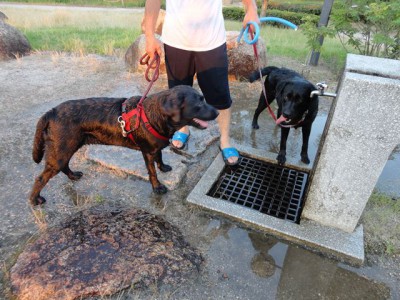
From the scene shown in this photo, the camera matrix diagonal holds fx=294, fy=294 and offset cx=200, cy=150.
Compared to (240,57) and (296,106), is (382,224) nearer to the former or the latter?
(296,106)

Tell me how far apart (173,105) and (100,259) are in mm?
1323

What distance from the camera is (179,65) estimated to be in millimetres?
3084

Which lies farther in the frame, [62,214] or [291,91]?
[291,91]

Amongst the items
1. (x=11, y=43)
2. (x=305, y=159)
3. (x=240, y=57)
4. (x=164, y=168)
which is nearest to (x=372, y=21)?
(x=240, y=57)

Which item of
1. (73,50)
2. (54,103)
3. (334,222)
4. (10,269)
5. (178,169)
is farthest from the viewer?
(73,50)

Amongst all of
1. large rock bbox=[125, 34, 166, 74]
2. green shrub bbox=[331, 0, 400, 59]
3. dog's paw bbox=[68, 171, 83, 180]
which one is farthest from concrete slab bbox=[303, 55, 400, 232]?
large rock bbox=[125, 34, 166, 74]

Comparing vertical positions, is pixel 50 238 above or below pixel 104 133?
below

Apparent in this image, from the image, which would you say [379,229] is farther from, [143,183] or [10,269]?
[10,269]

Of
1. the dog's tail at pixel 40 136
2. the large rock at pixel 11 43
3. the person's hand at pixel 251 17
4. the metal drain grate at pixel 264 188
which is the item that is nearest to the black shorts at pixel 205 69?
A: the person's hand at pixel 251 17

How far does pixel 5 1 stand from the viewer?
26.0m

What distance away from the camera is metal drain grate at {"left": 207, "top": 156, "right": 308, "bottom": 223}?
2.91m

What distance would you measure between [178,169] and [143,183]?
424mm

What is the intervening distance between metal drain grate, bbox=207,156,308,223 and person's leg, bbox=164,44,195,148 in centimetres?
113

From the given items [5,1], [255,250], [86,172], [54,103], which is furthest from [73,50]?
[5,1]
